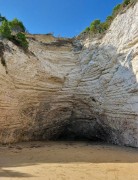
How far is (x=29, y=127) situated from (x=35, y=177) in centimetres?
1080

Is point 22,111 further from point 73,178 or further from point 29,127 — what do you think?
point 73,178

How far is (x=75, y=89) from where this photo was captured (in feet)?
63.5

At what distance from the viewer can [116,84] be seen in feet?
56.4

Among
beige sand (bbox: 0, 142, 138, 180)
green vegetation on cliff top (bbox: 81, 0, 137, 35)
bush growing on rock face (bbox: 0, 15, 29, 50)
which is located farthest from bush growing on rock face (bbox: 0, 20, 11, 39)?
beige sand (bbox: 0, 142, 138, 180)

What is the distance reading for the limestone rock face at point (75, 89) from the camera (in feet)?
53.6

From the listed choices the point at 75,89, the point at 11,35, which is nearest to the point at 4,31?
the point at 11,35

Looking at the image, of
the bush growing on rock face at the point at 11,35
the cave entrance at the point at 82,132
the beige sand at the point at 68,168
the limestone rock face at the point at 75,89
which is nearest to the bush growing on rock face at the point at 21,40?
the bush growing on rock face at the point at 11,35

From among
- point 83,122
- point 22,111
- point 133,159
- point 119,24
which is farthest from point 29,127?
point 119,24

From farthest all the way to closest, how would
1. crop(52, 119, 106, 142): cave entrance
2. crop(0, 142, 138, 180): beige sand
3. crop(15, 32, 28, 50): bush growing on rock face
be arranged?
crop(52, 119, 106, 142): cave entrance < crop(15, 32, 28, 50): bush growing on rock face < crop(0, 142, 138, 180): beige sand

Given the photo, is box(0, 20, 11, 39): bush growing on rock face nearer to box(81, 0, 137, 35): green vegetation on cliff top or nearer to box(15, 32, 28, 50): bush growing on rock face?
box(15, 32, 28, 50): bush growing on rock face

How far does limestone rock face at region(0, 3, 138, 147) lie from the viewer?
16.3 m

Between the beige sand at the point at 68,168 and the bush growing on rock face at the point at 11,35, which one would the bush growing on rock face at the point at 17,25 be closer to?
the bush growing on rock face at the point at 11,35

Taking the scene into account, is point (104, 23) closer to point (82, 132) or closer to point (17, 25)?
point (17, 25)

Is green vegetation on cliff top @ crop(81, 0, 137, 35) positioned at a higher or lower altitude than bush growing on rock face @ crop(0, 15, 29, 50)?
higher
